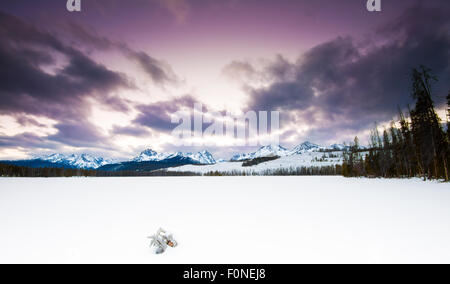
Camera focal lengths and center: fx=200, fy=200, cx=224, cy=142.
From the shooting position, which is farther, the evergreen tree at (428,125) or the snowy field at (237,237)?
the evergreen tree at (428,125)

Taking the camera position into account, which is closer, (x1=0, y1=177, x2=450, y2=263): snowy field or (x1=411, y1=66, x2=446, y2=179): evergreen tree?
(x1=0, y1=177, x2=450, y2=263): snowy field

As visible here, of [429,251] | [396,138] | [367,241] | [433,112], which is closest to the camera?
[429,251]

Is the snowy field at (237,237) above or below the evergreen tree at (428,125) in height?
below

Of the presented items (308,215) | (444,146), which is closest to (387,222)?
(308,215)

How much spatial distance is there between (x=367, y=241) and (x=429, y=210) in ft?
28.0

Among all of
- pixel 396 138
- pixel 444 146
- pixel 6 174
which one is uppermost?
pixel 396 138

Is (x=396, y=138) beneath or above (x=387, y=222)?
above

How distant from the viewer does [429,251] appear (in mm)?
6059

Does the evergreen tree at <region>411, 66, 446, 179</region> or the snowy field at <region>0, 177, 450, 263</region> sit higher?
the evergreen tree at <region>411, 66, 446, 179</region>

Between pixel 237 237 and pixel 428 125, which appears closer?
pixel 237 237
